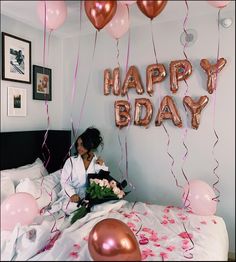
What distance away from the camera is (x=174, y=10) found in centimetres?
223

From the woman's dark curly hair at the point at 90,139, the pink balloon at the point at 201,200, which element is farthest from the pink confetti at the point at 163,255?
the woman's dark curly hair at the point at 90,139

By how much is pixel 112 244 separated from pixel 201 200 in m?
0.94

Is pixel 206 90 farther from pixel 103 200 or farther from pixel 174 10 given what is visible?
pixel 103 200

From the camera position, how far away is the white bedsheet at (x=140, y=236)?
4.64ft

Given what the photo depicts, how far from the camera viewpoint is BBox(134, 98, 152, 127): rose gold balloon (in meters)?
2.52

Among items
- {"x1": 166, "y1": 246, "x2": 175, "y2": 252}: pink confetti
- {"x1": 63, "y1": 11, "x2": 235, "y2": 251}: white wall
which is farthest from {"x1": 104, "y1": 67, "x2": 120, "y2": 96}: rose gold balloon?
{"x1": 166, "y1": 246, "x2": 175, "y2": 252}: pink confetti

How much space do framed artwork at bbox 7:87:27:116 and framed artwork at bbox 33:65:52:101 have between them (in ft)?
0.49

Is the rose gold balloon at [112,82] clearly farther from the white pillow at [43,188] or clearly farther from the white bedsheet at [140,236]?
the white bedsheet at [140,236]

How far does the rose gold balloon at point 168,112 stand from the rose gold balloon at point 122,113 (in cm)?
30

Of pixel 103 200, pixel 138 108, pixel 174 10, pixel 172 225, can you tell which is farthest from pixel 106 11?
pixel 172 225

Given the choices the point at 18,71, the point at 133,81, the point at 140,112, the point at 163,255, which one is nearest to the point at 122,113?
the point at 140,112

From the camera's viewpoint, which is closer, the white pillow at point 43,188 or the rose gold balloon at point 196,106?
the white pillow at point 43,188

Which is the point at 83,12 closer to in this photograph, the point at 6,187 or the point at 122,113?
the point at 122,113

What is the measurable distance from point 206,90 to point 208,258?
4.48 ft
